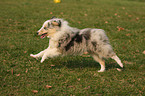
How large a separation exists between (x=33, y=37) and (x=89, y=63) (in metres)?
2.94

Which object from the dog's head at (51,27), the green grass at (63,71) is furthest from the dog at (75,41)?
the green grass at (63,71)

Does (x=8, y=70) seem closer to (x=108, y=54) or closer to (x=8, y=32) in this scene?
(x=108, y=54)

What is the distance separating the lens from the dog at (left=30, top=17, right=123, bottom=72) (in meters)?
4.86

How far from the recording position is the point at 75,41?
5008mm

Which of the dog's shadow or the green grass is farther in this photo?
the dog's shadow

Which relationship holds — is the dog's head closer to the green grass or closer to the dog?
the dog

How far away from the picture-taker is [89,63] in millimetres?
5875

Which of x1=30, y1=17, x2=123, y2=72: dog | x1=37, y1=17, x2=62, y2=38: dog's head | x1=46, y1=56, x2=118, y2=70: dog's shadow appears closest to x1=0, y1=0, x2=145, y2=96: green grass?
x1=46, y1=56, x2=118, y2=70: dog's shadow

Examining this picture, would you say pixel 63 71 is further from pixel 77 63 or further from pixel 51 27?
pixel 51 27

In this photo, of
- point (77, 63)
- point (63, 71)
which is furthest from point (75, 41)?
point (77, 63)

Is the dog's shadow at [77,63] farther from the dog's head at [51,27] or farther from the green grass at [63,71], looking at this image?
the dog's head at [51,27]

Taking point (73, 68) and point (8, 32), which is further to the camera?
point (8, 32)

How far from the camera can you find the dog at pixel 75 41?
486cm

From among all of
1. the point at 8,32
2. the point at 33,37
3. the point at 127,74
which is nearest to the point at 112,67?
the point at 127,74
